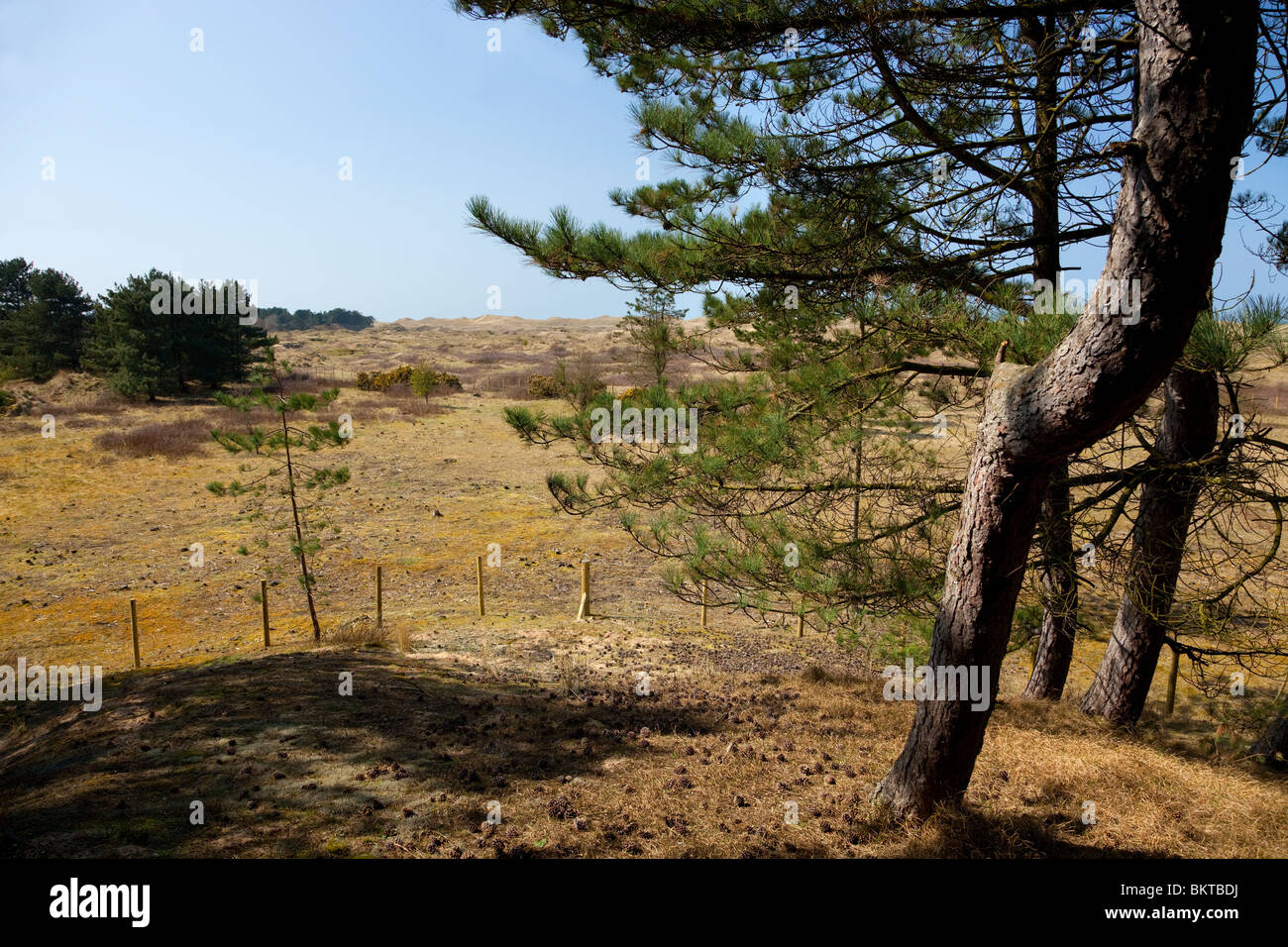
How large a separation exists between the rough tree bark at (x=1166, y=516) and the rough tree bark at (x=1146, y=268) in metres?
2.04

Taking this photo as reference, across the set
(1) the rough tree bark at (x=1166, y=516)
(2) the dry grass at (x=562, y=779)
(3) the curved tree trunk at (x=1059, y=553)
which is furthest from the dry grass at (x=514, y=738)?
(3) the curved tree trunk at (x=1059, y=553)

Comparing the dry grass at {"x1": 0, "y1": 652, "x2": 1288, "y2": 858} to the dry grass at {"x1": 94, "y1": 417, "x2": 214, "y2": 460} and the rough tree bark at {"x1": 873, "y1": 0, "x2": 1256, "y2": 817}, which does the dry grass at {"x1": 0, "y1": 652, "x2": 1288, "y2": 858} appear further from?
the dry grass at {"x1": 94, "y1": 417, "x2": 214, "y2": 460}

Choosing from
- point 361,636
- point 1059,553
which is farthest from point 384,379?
point 1059,553

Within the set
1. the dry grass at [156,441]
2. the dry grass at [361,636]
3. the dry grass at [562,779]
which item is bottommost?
the dry grass at [361,636]

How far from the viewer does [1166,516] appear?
5391 mm

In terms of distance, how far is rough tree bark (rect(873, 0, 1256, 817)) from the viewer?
2.57 m

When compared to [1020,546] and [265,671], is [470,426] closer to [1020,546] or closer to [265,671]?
[265,671]

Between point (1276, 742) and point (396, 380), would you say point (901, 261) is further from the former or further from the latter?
point (396, 380)

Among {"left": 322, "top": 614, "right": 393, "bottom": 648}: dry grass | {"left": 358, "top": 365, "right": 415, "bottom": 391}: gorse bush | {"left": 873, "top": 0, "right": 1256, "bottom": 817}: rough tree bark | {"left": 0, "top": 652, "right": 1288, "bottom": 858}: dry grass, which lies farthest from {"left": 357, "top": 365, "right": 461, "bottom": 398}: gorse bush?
{"left": 873, "top": 0, "right": 1256, "bottom": 817}: rough tree bark

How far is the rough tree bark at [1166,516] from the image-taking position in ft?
16.2

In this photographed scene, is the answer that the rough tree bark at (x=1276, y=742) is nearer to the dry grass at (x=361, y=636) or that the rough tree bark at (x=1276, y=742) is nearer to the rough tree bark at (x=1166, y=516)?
the rough tree bark at (x=1166, y=516)

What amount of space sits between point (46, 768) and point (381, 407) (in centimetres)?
2682

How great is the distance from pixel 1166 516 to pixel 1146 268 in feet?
11.9
